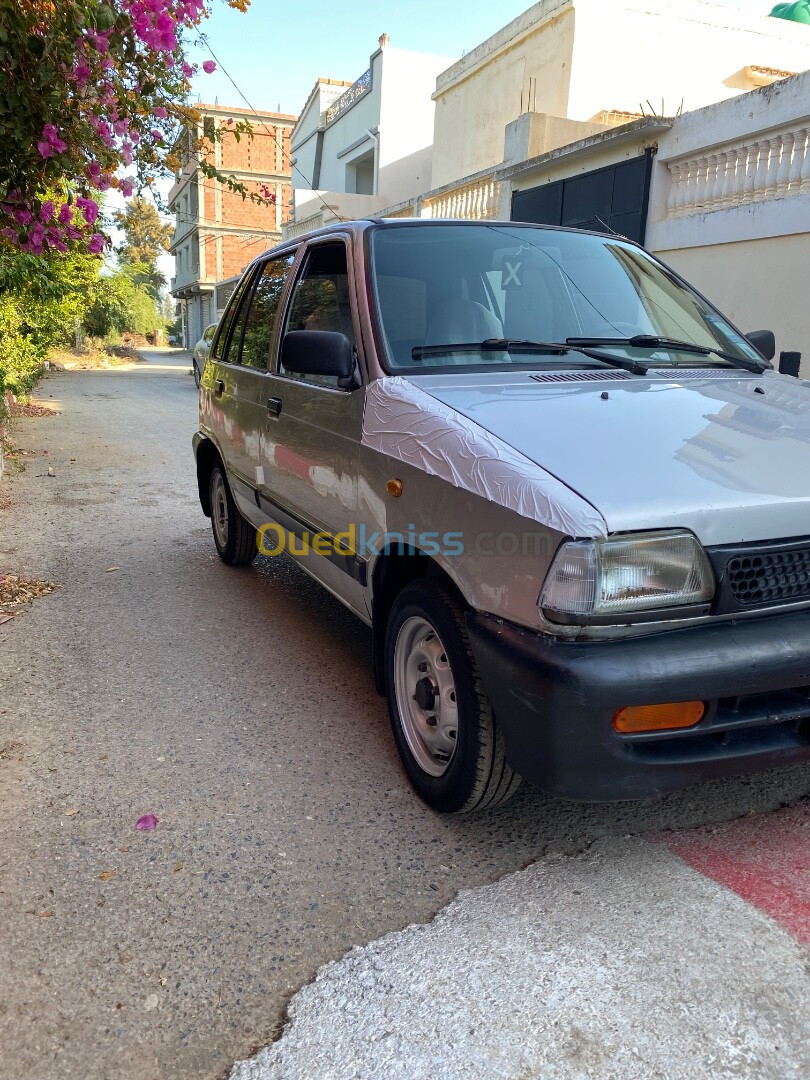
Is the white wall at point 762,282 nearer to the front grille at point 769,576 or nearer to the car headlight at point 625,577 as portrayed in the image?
the front grille at point 769,576

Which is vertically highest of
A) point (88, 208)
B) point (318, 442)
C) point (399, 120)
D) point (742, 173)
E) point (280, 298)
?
point (399, 120)

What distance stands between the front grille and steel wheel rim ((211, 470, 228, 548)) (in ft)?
13.0

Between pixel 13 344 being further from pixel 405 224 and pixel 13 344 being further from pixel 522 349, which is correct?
pixel 522 349

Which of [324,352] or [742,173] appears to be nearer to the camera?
[324,352]

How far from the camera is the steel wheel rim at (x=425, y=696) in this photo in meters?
2.70

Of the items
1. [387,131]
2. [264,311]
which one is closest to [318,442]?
[264,311]

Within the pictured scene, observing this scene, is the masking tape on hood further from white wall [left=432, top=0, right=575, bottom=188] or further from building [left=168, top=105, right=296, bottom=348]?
building [left=168, top=105, right=296, bottom=348]

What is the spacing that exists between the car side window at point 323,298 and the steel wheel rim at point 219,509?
5.88 feet

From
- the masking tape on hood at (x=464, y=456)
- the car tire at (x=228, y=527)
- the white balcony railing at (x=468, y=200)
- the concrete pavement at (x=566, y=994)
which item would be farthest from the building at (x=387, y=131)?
the concrete pavement at (x=566, y=994)

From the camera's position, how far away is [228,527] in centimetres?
561

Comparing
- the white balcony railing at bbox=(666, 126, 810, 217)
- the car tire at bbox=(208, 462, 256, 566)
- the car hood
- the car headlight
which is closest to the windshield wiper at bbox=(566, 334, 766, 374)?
the car hood

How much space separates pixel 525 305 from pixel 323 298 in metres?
0.91

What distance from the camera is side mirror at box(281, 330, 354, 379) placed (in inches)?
120

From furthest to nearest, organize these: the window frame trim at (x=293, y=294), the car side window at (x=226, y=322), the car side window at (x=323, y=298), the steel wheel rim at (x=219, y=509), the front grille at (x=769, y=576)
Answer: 1. the steel wheel rim at (x=219, y=509)
2. the car side window at (x=226, y=322)
3. the car side window at (x=323, y=298)
4. the window frame trim at (x=293, y=294)
5. the front grille at (x=769, y=576)
